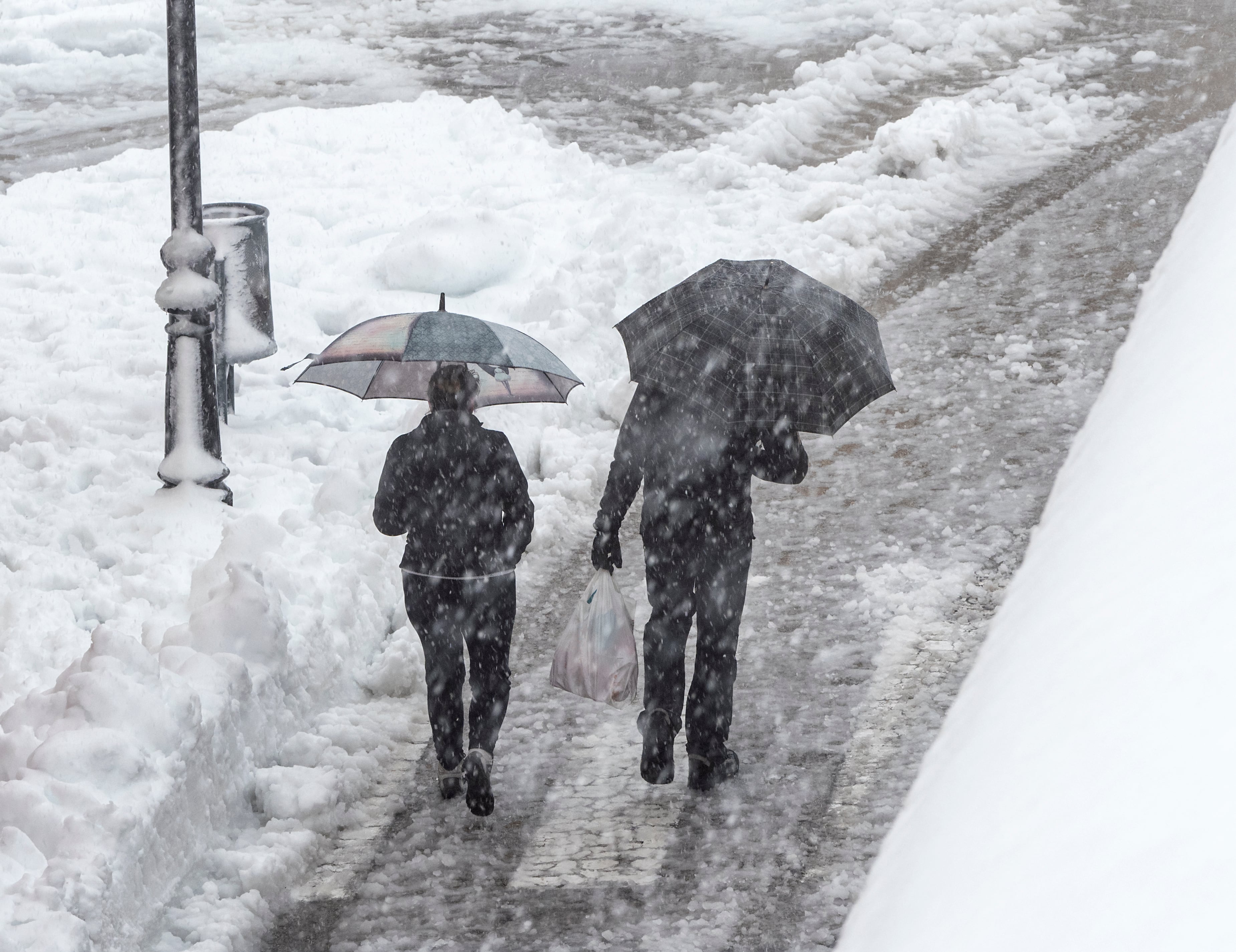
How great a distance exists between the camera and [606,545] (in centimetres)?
473

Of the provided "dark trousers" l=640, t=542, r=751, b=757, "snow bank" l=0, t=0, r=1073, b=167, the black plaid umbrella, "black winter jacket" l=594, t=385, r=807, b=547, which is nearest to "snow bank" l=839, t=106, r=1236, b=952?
the black plaid umbrella

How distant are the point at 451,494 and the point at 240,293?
325 cm

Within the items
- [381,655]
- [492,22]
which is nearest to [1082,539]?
[381,655]

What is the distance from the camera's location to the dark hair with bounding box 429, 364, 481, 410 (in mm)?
4559

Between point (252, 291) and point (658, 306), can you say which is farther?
point (252, 291)

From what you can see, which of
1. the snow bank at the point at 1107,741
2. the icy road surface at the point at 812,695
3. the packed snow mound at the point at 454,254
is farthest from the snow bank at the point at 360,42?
the snow bank at the point at 1107,741

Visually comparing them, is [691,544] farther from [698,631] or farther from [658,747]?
[658,747]

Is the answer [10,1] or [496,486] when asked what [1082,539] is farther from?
[10,1]

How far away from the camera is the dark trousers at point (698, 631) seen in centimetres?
475

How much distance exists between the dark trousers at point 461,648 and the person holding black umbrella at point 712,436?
43cm

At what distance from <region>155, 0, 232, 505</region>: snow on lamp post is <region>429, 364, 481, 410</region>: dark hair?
86.7 inches

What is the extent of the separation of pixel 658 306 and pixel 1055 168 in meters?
9.39

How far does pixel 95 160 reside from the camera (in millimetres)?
12359

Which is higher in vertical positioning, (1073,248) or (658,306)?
(658,306)
